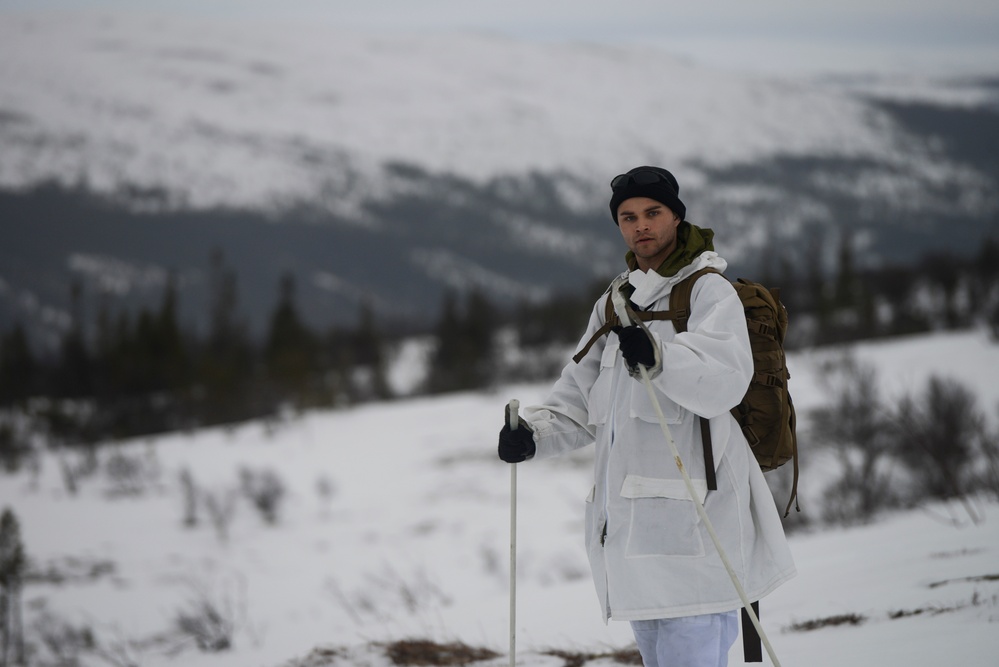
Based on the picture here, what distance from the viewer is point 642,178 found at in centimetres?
→ 286

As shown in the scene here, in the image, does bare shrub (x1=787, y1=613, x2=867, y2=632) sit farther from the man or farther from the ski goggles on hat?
the ski goggles on hat

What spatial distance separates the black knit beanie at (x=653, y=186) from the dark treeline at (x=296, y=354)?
60.1 metres

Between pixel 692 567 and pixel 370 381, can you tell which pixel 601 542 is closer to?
pixel 692 567

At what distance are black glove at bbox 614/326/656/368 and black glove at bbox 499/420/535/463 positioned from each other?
0.74 m

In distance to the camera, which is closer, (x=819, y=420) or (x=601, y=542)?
(x=601, y=542)

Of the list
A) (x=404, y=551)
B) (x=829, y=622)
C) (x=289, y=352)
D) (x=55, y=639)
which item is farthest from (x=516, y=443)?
(x=289, y=352)

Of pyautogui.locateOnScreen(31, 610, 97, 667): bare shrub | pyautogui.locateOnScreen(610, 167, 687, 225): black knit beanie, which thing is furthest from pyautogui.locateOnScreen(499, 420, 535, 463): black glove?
pyautogui.locateOnScreen(31, 610, 97, 667): bare shrub

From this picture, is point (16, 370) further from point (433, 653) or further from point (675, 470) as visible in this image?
point (675, 470)

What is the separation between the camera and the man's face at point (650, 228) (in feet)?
9.39

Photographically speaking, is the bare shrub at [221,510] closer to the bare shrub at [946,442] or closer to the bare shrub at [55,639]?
the bare shrub at [55,639]

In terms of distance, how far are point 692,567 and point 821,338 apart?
72.1 metres

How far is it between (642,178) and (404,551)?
28216 millimetres

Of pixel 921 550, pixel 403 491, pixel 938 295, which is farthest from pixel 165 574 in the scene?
pixel 938 295

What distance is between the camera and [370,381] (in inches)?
3152
